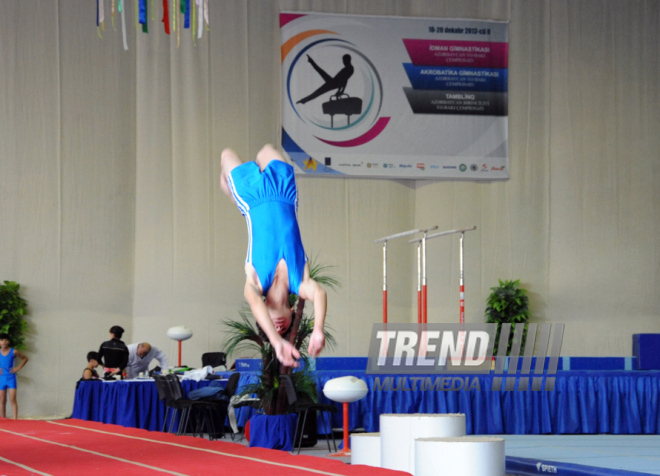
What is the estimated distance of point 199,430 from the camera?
865 centimetres

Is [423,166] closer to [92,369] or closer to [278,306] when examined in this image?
[92,369]

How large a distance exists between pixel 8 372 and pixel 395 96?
677cm

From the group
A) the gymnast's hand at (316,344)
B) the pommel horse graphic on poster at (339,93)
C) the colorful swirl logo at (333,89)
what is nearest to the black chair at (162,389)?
the gymnast's hand at (316,344)

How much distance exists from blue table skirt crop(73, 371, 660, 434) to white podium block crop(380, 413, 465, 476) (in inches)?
108

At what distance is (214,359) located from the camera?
A: 35.6 feet

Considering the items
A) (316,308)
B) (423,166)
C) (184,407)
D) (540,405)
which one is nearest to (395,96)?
(423,166)

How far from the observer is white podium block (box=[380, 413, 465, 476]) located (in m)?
5.17

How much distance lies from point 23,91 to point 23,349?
12.1 feet

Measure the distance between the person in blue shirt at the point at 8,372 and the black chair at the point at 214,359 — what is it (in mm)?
2292

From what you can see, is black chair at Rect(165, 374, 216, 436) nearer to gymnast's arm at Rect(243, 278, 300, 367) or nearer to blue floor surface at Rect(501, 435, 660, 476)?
blue floor surface at Rect(501, 435, 660, 476)

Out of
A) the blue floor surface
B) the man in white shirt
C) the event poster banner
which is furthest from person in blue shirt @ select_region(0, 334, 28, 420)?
the blue floor surface

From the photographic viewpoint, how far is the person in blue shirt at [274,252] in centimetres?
357

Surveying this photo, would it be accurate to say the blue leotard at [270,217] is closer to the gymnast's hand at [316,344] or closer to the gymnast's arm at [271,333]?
the gymnast's arm at [271,333]

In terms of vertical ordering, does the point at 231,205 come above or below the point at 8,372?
above
